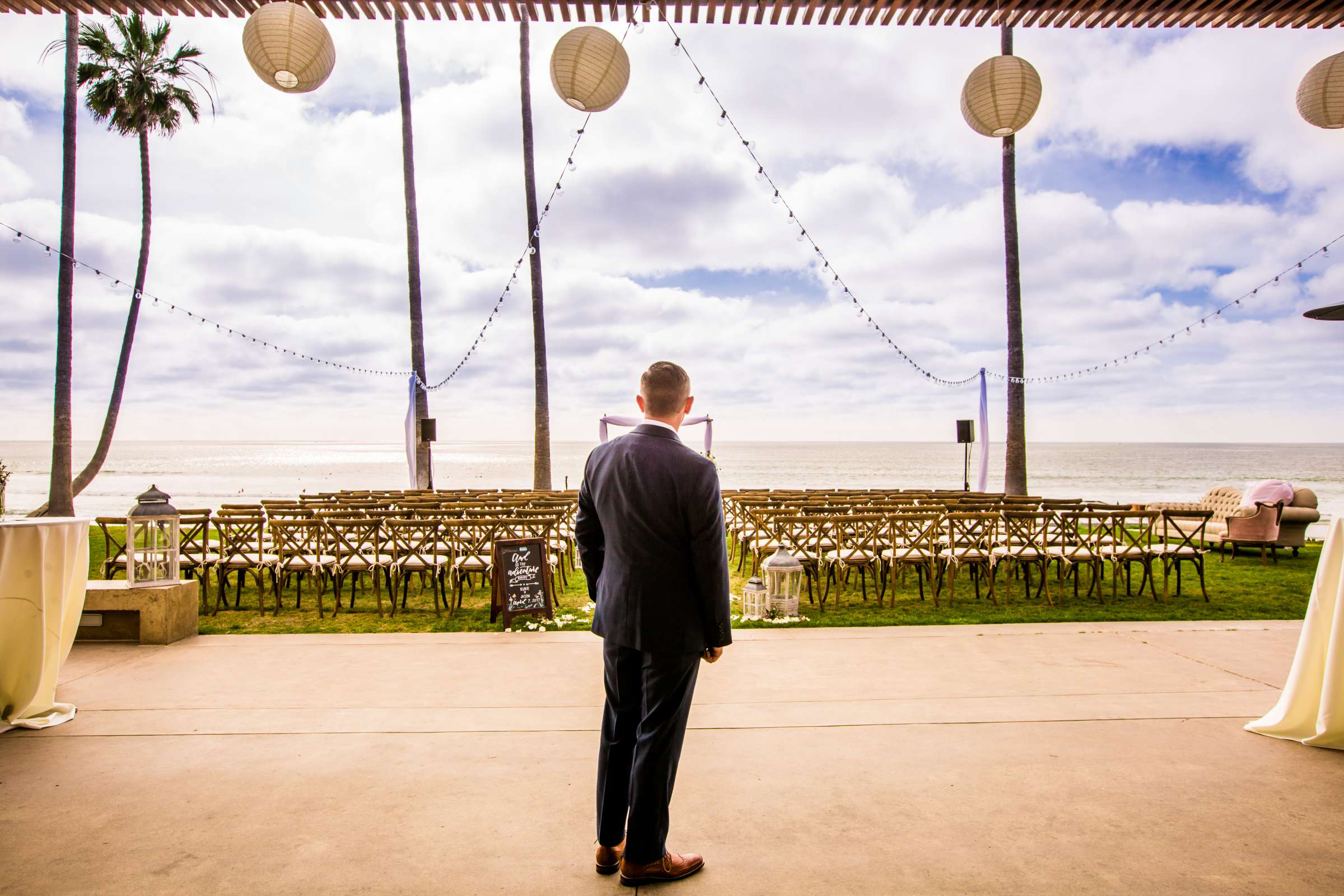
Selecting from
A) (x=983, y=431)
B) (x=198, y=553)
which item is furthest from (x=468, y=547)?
(x=983, y=431)

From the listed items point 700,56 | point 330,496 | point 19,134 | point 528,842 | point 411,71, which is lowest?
point 528,842

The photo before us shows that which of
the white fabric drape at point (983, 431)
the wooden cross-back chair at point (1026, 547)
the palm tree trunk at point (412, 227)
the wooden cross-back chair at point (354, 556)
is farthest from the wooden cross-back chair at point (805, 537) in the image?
the palm tree trunk at point (412, 227)

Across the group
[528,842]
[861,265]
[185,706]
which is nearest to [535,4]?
[528,842]

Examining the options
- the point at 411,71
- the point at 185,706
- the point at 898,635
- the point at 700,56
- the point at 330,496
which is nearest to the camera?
the point at 185,706

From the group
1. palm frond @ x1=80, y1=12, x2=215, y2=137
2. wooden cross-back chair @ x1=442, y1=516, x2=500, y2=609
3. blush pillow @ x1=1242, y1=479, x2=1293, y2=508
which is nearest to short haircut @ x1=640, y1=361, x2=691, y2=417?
wooden cross-back chair @ x1=442, y1=516, x2=500, y2=609

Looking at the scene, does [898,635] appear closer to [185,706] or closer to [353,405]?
[185,706]

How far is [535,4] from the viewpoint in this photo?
3568 millimetres

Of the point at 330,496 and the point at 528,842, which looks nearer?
the point at 528,842

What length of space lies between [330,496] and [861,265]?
7303cm

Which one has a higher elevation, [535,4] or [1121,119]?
[1121,119]

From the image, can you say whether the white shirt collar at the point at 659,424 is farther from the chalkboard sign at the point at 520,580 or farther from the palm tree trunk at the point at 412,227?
the palm tree trunk at the point at 412,227

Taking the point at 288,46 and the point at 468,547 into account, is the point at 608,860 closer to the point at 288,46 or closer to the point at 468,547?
the point at 288,46

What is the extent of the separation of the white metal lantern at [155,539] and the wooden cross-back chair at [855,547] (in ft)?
17.1

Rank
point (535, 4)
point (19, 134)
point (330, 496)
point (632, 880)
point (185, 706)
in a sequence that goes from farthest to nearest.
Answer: point (19, 134) → point (330, 496) → point (185, 706) → point (535, 4) → point (632, 880)
